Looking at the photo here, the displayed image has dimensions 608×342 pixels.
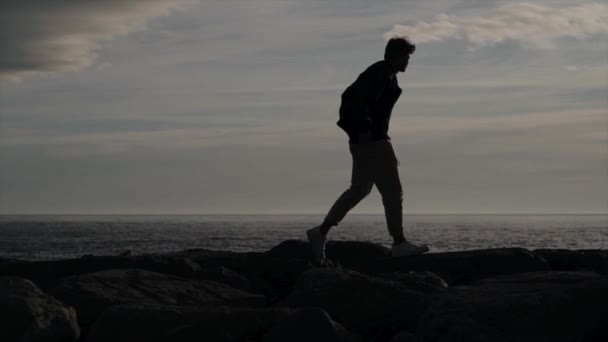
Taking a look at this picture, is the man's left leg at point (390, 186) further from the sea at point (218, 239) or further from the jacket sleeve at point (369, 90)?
the sea at point (218, 239)

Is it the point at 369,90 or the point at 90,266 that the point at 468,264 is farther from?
the point at 90,266

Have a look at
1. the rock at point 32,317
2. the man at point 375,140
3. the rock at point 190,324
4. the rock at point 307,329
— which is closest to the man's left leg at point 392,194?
the man at point 375,140

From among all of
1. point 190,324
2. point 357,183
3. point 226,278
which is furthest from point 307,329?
point 357,183

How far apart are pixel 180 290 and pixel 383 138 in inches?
98.7

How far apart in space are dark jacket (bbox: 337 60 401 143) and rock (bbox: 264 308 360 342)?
9.86 feet

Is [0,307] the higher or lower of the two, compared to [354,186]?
lower

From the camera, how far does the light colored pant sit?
8000 millimetres

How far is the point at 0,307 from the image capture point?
5449 mm

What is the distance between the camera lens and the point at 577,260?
8.70m

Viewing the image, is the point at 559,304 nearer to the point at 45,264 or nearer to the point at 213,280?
the point at 213,280

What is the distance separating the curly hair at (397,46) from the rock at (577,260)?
2.63 m

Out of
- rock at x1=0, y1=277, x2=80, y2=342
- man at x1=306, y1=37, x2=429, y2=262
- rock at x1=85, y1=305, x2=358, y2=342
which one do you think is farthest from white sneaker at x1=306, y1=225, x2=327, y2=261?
rock at x1=0, y1=277, x2=80, y2=342

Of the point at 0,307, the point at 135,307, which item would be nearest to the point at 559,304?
the point at 135,307

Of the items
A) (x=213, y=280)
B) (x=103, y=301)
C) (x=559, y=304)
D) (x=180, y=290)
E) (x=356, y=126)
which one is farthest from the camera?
(x=356, y=126)
